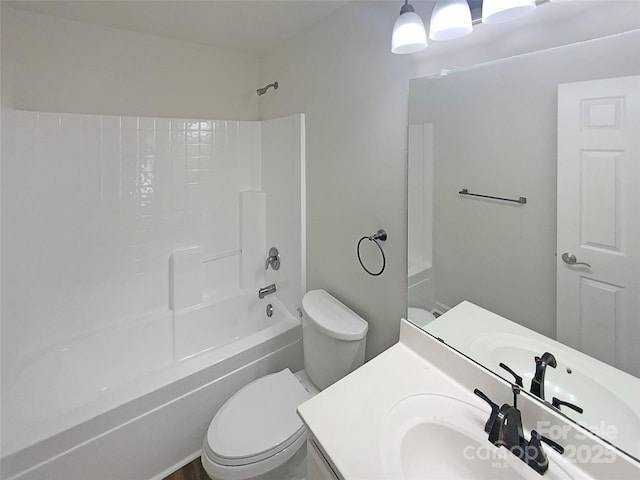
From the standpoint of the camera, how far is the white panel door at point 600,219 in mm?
754

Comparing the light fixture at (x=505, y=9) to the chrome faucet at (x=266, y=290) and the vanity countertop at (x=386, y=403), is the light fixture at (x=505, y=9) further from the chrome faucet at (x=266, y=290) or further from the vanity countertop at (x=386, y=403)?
the chrome faucet at (x=266, y=290)

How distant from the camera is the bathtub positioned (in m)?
1.30

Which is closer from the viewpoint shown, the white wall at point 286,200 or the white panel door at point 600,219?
the white panel door at point 600,219

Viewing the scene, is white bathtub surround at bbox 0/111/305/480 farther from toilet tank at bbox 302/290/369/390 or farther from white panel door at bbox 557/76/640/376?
white panel door at bbox 557/76/640/376

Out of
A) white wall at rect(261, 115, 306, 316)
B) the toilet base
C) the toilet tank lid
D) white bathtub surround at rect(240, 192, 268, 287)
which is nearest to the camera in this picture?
the toilet base

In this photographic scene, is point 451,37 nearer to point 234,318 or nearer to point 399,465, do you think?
point 399,465

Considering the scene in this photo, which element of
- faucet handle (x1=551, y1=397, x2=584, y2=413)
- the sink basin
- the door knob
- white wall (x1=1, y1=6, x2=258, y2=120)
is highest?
white wall (x1=1, y1=6, x2=258, y2=120)

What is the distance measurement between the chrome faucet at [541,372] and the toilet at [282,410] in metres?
0.74

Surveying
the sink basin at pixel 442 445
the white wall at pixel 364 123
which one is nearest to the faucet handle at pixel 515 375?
the sink basin at pixel 442 445

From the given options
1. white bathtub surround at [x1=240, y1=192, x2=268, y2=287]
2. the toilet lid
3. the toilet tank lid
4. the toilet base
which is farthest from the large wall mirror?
white bathtub surround at [x1=240, y1=192, x2=268, y2=287]

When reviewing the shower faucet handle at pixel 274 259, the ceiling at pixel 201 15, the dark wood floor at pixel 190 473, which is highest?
the ceiling at pixel 201 15

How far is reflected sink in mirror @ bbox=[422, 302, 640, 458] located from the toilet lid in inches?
30.7

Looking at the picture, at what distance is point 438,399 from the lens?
3.11 ft

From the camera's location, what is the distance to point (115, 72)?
6.54 ft
